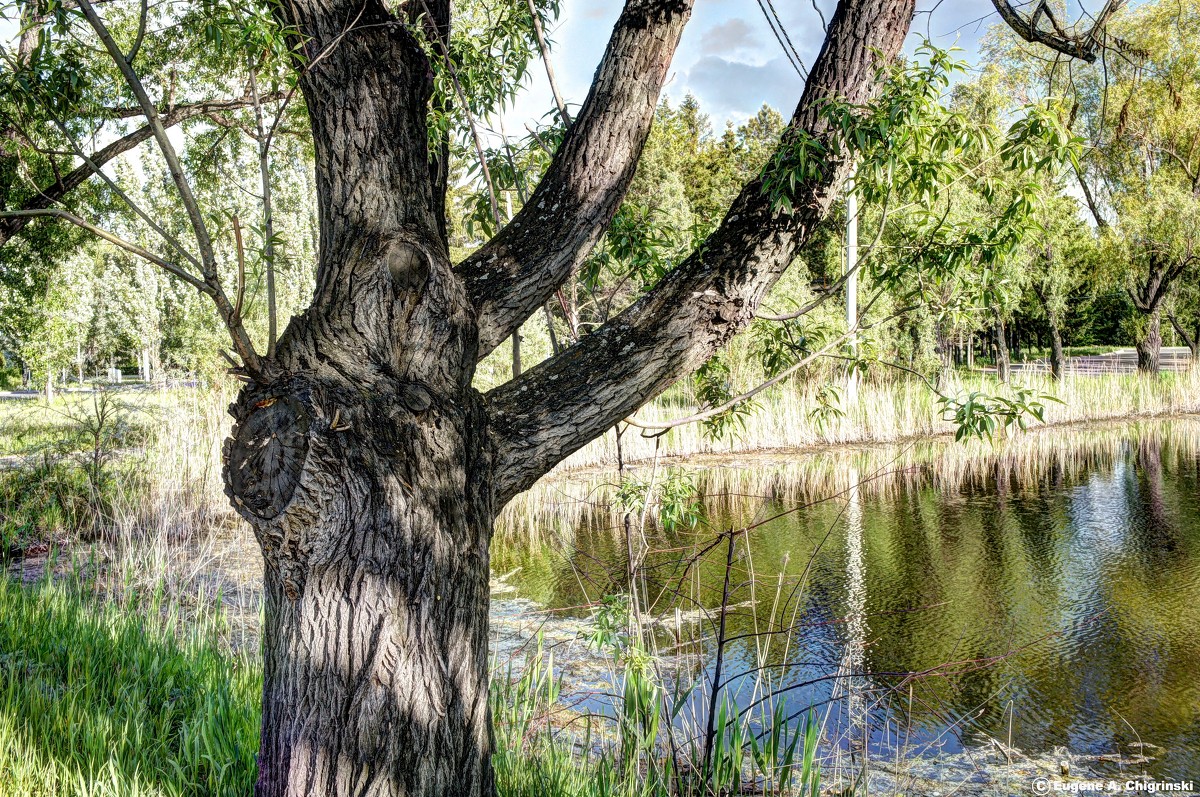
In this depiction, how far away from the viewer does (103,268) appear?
81.3 ft

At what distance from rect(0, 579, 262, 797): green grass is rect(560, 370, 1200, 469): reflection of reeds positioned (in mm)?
6541

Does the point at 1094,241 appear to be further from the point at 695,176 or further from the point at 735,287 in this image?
the point at 735,287

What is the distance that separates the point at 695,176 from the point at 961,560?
21.6 m

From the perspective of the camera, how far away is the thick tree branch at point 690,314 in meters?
1.96

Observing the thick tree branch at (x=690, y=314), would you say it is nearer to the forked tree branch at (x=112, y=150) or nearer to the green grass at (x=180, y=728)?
the green grass at (x=180, y=728)

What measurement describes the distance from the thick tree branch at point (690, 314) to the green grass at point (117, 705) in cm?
134

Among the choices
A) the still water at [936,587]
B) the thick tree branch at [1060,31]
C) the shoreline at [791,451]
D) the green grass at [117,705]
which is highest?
the thick tree branch at [1060,31]

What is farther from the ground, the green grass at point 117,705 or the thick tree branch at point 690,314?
the thick tree branch at point 690,314

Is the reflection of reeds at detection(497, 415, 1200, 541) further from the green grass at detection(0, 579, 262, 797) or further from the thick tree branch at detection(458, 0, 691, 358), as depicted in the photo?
the thick tree branch at detection(458, 0, 691, 358)

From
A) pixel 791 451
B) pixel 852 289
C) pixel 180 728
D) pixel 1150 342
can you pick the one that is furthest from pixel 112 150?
pixel 1150 342

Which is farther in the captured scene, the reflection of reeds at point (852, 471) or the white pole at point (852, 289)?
the reflection of reeds at point (852, 471)

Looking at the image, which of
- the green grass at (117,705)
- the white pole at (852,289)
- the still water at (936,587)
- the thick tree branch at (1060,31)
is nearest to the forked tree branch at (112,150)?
the green grass at (117,705)

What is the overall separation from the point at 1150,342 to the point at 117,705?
20.2 meters

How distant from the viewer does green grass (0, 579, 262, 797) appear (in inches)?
92.7
